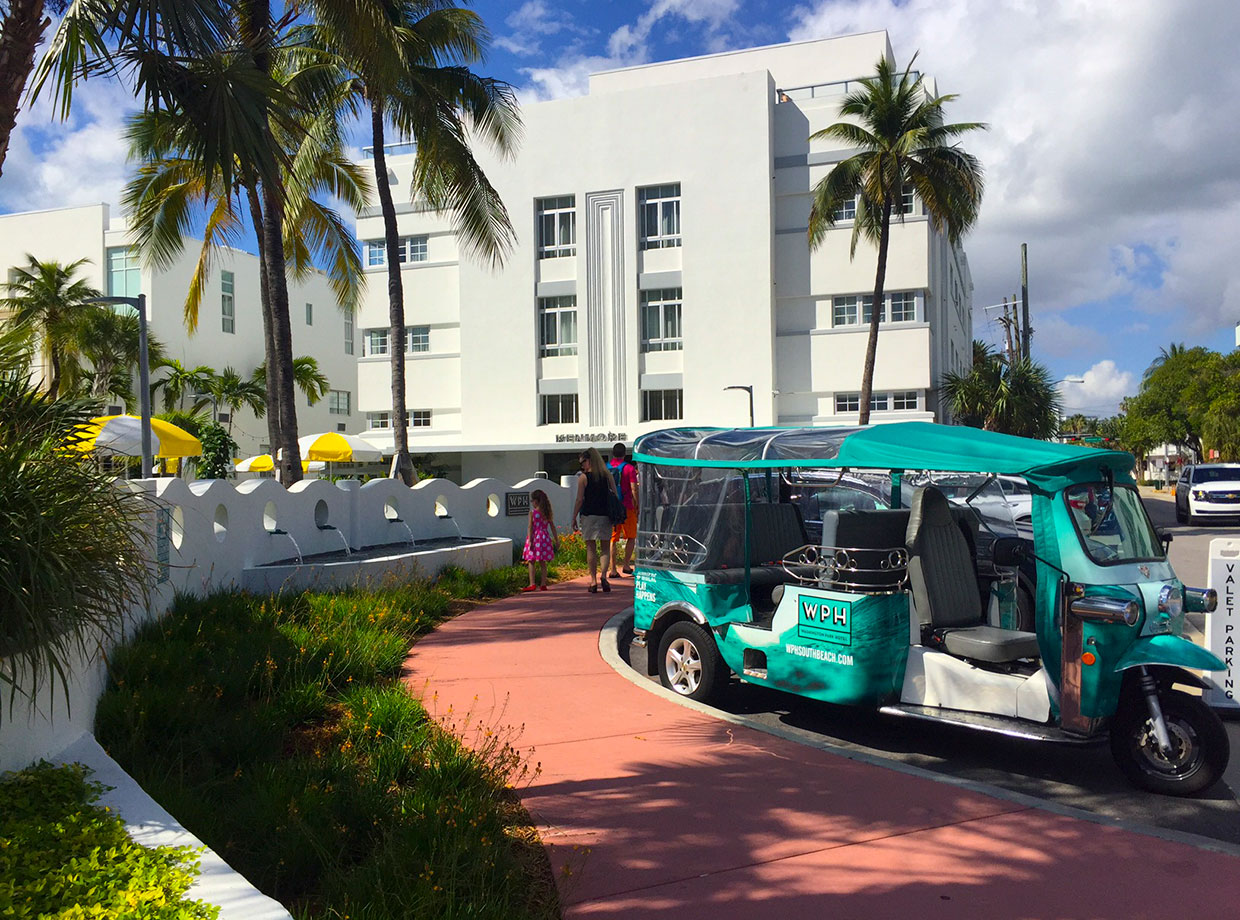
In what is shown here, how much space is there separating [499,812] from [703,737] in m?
2.06

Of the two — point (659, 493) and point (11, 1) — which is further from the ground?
point (11, 1)

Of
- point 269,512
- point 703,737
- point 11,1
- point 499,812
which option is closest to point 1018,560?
point 703,737

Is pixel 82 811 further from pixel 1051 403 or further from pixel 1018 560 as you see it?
pixel 1051 403

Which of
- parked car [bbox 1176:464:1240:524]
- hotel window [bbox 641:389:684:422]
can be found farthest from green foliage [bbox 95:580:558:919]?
hotel window [bbox 641:389:684:422]

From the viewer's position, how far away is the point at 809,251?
3694cm

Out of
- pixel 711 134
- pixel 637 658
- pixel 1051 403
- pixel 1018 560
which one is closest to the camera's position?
pixel 1018 560

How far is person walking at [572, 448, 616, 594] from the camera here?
1370cm

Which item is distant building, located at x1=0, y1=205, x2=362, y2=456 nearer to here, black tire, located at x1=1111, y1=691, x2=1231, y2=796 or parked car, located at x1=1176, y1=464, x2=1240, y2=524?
parked car, located at x1=1176, y1=464, x2=1240, y2=524

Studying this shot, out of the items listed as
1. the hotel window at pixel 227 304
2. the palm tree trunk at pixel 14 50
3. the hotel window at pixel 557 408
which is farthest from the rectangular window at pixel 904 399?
the palm tree trunk at pixel 14 50

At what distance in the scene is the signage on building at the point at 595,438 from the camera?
37750 mm

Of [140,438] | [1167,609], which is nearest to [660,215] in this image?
[140,438]

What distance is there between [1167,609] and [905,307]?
31.7 meters

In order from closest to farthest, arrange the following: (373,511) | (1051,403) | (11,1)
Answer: (11,1) < (373,511) < (1051,403)

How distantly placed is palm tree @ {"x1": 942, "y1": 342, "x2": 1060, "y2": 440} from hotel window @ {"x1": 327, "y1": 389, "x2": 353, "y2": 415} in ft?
107
